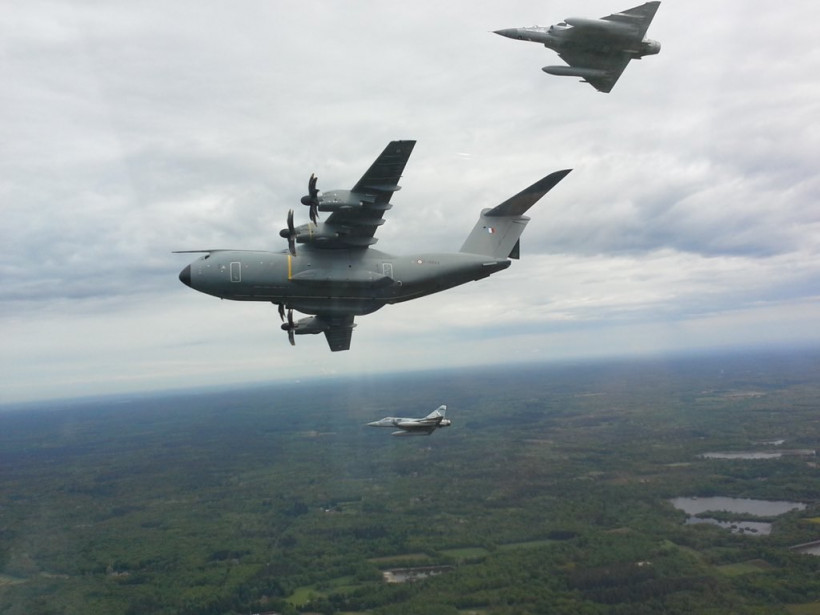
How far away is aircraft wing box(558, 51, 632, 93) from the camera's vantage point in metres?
16.0

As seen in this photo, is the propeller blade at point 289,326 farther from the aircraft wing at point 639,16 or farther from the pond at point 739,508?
the pond at point 739,508

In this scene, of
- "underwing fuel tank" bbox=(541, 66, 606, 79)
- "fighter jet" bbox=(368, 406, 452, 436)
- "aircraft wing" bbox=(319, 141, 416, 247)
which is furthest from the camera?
"fighter jet" bbox=(368, 406, 452, 436)

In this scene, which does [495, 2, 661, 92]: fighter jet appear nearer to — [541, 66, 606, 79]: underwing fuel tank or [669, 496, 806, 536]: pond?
[541, 66, 606, 79]: underwing fuel tank

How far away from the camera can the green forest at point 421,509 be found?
53531mm

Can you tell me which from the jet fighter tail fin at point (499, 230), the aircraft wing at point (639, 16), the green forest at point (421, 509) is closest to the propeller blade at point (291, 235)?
the jet fighter tail fin at point (499, 230)

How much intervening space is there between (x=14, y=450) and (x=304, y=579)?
86973 mm

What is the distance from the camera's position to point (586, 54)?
16047 mm

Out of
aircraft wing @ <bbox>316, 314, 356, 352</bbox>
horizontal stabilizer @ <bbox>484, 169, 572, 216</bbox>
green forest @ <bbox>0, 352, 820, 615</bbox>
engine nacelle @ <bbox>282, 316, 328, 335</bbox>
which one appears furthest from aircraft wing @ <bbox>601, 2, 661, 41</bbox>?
green forest @ <bbox>0, 352, 820, 615</bbox>

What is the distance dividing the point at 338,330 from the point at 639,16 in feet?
45.7

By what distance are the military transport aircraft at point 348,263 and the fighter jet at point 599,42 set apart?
330cm

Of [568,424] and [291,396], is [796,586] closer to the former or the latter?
[568,424]

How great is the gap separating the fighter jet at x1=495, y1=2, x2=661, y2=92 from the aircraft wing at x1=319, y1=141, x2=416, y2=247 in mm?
4338

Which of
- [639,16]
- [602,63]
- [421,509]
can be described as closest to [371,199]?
[602,63]

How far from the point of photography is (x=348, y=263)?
64.4ft
